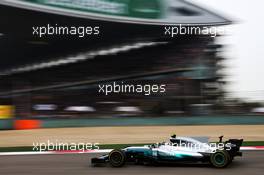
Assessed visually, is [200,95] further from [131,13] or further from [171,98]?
[131,13]

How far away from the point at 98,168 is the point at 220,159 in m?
2.29

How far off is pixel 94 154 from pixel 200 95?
7.69 metres

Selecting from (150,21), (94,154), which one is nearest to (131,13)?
(150,21)

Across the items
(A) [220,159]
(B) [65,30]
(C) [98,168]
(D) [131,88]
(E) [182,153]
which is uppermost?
(B) [65,30]

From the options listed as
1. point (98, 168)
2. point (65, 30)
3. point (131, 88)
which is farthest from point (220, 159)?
point (65, 30)

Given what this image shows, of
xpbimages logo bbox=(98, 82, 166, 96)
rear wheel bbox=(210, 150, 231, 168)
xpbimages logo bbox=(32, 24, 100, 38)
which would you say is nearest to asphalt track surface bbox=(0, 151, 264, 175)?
rear wheel bbox=(210, 150, 231, 168)

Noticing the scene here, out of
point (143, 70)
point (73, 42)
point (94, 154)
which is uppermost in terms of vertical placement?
point (73, 42)

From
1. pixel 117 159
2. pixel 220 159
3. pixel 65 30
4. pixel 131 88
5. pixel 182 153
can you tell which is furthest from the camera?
pixel 65 30

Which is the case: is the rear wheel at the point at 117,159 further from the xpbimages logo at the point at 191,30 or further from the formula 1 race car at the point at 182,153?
the xpbimages logo at the point at 191,30

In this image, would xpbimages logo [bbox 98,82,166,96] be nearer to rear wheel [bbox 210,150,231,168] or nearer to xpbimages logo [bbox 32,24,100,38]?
xpbimages logo [bbox 32,24,100,38]

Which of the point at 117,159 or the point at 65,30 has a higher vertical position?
the point at 65,30

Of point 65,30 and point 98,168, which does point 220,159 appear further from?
point 65,30

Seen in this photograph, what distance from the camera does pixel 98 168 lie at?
8.74m

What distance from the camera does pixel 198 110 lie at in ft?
55.1
